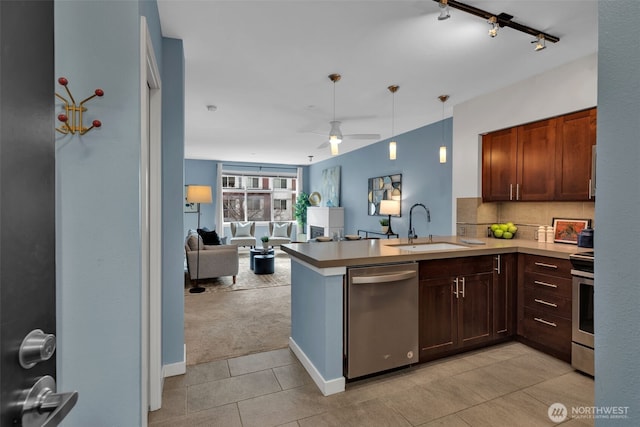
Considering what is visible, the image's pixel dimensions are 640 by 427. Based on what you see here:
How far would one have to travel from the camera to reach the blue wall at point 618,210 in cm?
63

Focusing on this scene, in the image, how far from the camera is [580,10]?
218 cm

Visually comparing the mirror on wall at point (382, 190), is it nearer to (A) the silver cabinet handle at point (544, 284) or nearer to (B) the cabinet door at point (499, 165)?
(B) the cabinet door at point (499, 165)

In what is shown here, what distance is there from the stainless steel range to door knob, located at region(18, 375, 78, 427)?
3.05 metres

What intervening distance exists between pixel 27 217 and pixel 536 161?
394 centimetres

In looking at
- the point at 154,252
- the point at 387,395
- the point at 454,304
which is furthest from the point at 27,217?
the point at 454,304

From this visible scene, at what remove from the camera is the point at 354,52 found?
2.76 m

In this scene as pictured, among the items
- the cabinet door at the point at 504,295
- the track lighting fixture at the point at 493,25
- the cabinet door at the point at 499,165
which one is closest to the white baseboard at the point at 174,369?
the cabinet door at the point at 504,295

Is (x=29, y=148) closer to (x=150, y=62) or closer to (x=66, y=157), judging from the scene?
(x=66, y=157)

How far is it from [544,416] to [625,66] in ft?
7.20

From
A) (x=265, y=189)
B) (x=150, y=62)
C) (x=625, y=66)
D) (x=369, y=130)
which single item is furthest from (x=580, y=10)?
→ (x=265, y=189)

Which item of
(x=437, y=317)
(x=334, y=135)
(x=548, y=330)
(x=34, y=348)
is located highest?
(x=334, y=135)

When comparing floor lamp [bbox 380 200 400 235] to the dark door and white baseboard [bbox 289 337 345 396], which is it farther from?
the dark door

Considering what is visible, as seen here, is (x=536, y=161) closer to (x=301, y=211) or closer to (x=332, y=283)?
(x=332, y=283)

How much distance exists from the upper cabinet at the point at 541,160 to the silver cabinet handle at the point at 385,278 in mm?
1917
